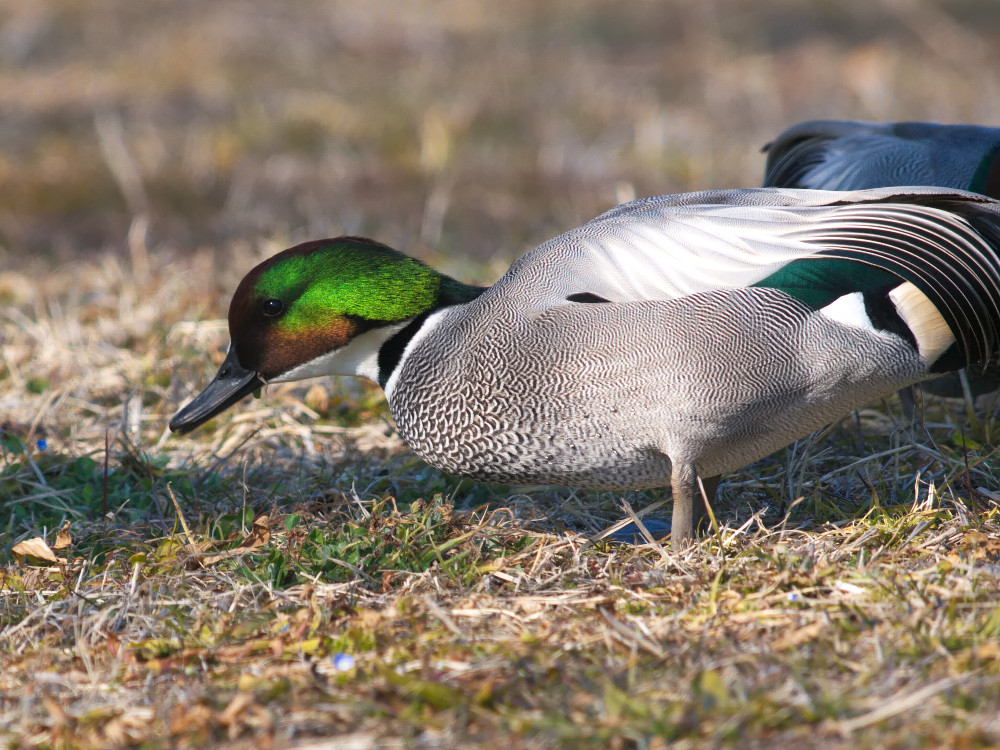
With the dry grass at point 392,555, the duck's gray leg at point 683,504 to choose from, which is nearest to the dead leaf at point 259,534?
the dry grass at point 392,555

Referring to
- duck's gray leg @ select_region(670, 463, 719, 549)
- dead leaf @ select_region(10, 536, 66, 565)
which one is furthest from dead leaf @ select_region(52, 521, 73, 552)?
duck's gray leg @ select_region(670, 463, 719, 549)

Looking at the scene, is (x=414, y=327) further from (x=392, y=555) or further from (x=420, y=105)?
(x=420, y=105)

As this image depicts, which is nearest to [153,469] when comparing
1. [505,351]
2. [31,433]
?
[31,433]

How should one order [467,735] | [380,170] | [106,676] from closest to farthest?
1. [467,735]
2. [106,676]
3. [380,170]

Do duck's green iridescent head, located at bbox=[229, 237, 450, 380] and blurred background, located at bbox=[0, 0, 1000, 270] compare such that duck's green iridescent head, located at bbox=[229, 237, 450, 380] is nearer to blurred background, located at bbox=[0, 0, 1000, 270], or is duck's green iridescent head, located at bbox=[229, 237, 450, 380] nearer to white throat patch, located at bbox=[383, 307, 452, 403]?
white throat patch, located at bbox=[383, 307, 452, 403]

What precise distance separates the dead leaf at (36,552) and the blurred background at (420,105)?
2972 mm

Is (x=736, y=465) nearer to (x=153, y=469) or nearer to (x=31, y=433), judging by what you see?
(x=153, y=469)

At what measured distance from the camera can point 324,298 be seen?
2797 millimetres

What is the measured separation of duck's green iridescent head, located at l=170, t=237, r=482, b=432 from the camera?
2.80m

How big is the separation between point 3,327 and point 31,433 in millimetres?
1296

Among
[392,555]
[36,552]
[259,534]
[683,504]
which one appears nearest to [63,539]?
[36,552]

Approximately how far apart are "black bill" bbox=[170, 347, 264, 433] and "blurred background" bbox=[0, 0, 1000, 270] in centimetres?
278

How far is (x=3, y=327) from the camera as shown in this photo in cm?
465

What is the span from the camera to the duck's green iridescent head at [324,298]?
2.80m
